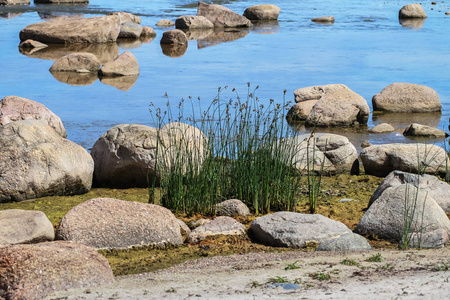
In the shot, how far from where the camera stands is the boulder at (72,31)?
17141 mm

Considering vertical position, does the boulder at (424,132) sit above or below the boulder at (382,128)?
above

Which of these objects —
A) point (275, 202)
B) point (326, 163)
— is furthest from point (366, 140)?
point (275, 202)

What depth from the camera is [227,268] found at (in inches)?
165

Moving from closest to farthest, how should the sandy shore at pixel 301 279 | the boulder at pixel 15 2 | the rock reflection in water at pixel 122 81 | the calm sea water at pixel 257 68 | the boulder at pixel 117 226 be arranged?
the sandy shore at pixel 301 279
the boulder at pixel 117 226
the calm sea water at pixel 257 68
the rock reflection in water at pixel 122 81
the boulder at pixel 15 2

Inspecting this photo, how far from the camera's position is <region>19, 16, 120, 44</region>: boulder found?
17141mm

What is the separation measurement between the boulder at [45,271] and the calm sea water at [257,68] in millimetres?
4343

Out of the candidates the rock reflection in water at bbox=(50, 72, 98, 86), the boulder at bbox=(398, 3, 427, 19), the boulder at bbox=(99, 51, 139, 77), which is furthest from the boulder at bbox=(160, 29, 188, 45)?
the boulder at bbox=(398, 3, 427, 19)

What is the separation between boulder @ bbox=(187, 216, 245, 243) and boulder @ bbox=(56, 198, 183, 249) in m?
0.12

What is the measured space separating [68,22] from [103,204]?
43.8ft

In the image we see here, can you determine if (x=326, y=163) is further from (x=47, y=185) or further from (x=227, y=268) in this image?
(x=227, y=268)

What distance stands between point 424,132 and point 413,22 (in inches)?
600

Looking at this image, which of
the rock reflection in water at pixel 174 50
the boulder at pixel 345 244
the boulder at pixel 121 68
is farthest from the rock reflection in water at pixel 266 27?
the boulder at pixel 345 244

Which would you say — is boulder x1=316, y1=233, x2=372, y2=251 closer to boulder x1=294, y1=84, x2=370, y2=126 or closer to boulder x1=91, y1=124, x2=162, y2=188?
boulder x1=91, y1=124, x2=162, y2=188

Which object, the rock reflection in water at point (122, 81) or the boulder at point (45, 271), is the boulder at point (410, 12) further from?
the boulder at point (45, 271)
